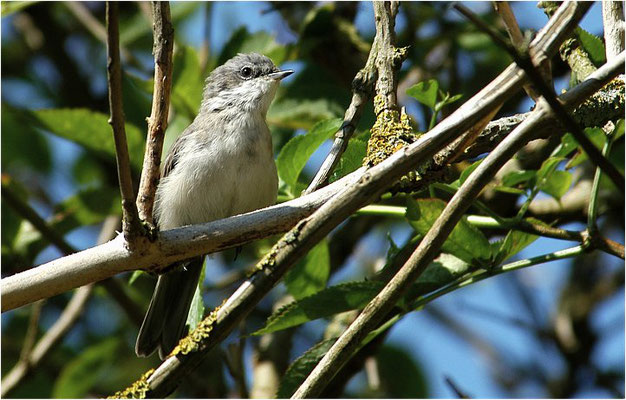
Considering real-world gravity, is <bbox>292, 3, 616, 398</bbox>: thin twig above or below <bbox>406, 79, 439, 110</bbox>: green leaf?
below

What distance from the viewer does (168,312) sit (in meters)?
4.00

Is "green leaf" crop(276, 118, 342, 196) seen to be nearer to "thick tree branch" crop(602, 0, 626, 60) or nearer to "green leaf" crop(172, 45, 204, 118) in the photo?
"thick tree branch" crop(602, 0, 626, 60)

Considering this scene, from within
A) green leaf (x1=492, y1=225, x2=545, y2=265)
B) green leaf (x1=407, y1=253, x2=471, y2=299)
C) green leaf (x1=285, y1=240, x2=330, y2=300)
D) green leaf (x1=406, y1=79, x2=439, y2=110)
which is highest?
green leaf (x1=406, y1=79, x2=439, y2=110)

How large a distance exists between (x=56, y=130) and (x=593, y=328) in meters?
3.92

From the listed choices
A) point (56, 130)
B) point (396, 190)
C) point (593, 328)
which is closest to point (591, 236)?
point (396, 190)

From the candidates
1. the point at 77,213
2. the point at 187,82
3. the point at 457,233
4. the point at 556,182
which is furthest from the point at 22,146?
the point at 556,182

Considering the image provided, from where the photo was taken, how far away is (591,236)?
278 centimetres

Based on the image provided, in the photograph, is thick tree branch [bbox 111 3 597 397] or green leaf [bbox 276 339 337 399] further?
green leaf [bbox 276 339 337 399]

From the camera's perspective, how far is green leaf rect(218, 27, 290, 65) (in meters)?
4.47

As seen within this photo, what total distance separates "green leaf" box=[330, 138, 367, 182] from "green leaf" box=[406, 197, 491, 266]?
223 mm

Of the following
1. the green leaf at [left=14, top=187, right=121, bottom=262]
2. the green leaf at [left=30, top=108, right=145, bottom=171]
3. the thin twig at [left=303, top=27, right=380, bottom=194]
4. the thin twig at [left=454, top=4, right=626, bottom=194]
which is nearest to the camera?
the thin twig at [left=454, top=4, right=626, bottom=194]

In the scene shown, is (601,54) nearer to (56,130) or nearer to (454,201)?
(454,201)

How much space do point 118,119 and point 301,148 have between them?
1.25 m

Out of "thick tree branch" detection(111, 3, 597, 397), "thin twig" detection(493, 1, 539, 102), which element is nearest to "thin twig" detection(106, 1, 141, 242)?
"thick tree branch" detection(111, 3, 597, 397)
